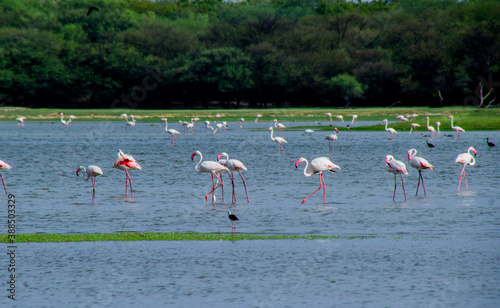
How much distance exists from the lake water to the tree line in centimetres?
5424

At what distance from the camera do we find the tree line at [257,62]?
7438 centimetres

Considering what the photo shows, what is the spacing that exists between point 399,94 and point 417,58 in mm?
6446

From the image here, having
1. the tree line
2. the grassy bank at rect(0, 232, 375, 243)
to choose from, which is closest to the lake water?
the grassy bank at rect(0, 232, 375, 243)

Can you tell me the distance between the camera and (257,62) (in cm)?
8238

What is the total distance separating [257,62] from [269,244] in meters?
73.2

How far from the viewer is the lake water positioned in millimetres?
7750

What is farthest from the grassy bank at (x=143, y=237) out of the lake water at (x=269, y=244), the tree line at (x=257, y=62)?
the tree line at (x=257, y=62)

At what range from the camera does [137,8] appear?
433ft

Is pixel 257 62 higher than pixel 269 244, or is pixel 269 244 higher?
pixel 257 62

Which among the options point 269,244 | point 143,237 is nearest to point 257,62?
point 143,237

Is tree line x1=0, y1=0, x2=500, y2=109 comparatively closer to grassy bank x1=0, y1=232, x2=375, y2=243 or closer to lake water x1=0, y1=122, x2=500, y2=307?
lake water x1=0, y1=122, x2=500, y2=307

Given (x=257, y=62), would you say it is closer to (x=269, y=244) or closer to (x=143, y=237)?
(x=143, y=237)

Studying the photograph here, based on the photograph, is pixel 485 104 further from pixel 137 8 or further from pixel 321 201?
pixel 137 8

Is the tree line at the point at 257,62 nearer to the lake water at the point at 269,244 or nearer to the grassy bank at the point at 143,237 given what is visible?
the lake water at the point at 269,244
